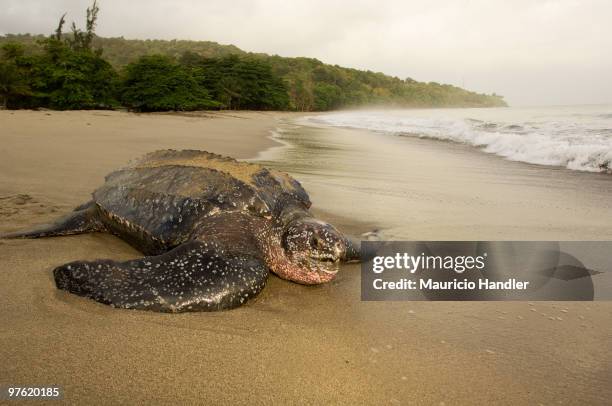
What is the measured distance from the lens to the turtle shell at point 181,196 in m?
2.21

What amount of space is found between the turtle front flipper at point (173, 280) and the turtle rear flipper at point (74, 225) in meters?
0.94

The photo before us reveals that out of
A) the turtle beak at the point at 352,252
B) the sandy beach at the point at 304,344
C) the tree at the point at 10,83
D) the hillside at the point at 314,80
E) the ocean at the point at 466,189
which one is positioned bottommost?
the sandy beach at the point at 304,344

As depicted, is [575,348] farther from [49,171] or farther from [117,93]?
[117,93]

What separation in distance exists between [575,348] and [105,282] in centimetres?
192

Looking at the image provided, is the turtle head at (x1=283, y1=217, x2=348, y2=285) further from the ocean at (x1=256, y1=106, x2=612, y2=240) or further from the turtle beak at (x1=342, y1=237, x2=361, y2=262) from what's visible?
the ocean at (x1=256, y1=106, x2=612, y2=240)

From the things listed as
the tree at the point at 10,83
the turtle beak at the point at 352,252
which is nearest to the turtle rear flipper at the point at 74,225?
the turtle beak at the point at 352,252

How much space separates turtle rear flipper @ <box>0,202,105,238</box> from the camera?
2.55 meters

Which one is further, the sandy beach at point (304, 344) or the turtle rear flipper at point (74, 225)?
the turtle rear flipper at point (74, 225)

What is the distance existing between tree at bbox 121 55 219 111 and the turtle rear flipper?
2152 centimetres

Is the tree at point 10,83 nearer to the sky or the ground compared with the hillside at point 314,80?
nearer to the ground

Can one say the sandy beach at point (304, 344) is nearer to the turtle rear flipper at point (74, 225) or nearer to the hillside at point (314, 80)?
the turtle rear flipper at point (74, 225)

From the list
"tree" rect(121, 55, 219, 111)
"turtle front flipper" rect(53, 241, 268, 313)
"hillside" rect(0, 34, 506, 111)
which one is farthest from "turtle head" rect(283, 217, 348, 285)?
"hillside" rect(0, 34, 506, 111)

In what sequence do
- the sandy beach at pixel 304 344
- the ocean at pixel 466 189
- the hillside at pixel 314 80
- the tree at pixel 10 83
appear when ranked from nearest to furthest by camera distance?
the sandy beach at pixel 304 344 → the ocean at pixel 466 189 → the tree at pixel 10 83 → the hillside at pixel 314 80

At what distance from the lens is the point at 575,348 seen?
1528 millimetres
